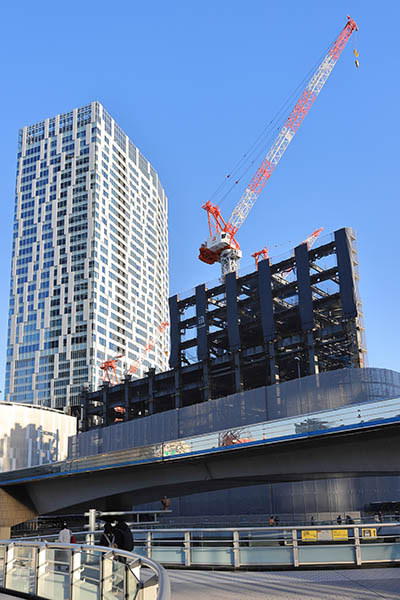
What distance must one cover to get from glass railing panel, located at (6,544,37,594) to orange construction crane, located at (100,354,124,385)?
457ft

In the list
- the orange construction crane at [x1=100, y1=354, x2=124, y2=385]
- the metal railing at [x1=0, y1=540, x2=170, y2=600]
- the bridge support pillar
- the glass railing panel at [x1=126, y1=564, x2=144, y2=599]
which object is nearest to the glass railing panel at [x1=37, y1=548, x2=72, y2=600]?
the metal railing at [x1=0, y1=540, x2=170, y2=600]

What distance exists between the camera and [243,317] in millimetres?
89062

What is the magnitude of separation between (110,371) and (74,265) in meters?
32.6

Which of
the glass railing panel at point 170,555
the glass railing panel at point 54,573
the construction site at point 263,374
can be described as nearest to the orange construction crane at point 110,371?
the construction site at point 263,374

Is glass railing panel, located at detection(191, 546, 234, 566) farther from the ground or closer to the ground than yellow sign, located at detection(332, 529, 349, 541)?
closer to the ground

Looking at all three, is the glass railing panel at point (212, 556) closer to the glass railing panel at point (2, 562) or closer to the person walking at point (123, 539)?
the person walking at point (123, 539)

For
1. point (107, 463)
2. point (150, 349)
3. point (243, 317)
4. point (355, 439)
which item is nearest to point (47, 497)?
point (107, 463)

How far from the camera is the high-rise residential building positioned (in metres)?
163

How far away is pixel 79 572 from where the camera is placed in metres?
11.1

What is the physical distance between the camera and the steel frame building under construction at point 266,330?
75.9 metres

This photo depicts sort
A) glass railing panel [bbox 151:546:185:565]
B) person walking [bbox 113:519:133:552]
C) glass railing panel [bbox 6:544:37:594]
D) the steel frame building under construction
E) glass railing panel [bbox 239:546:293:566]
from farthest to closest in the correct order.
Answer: the steel frame building under construction → glass railing panel [bbox 151:546:185:565] → glass railing panel [bbox 239:546:293:566] → glass railing panel [bbox 6:544:37:594] → person walking [bbox 113:519:133:552]

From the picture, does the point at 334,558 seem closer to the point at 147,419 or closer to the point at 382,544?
the point at 382,544

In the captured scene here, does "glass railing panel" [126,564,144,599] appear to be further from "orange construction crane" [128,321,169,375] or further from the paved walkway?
"orange construction crane" [128,321,169,375]

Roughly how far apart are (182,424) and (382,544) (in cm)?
5733
